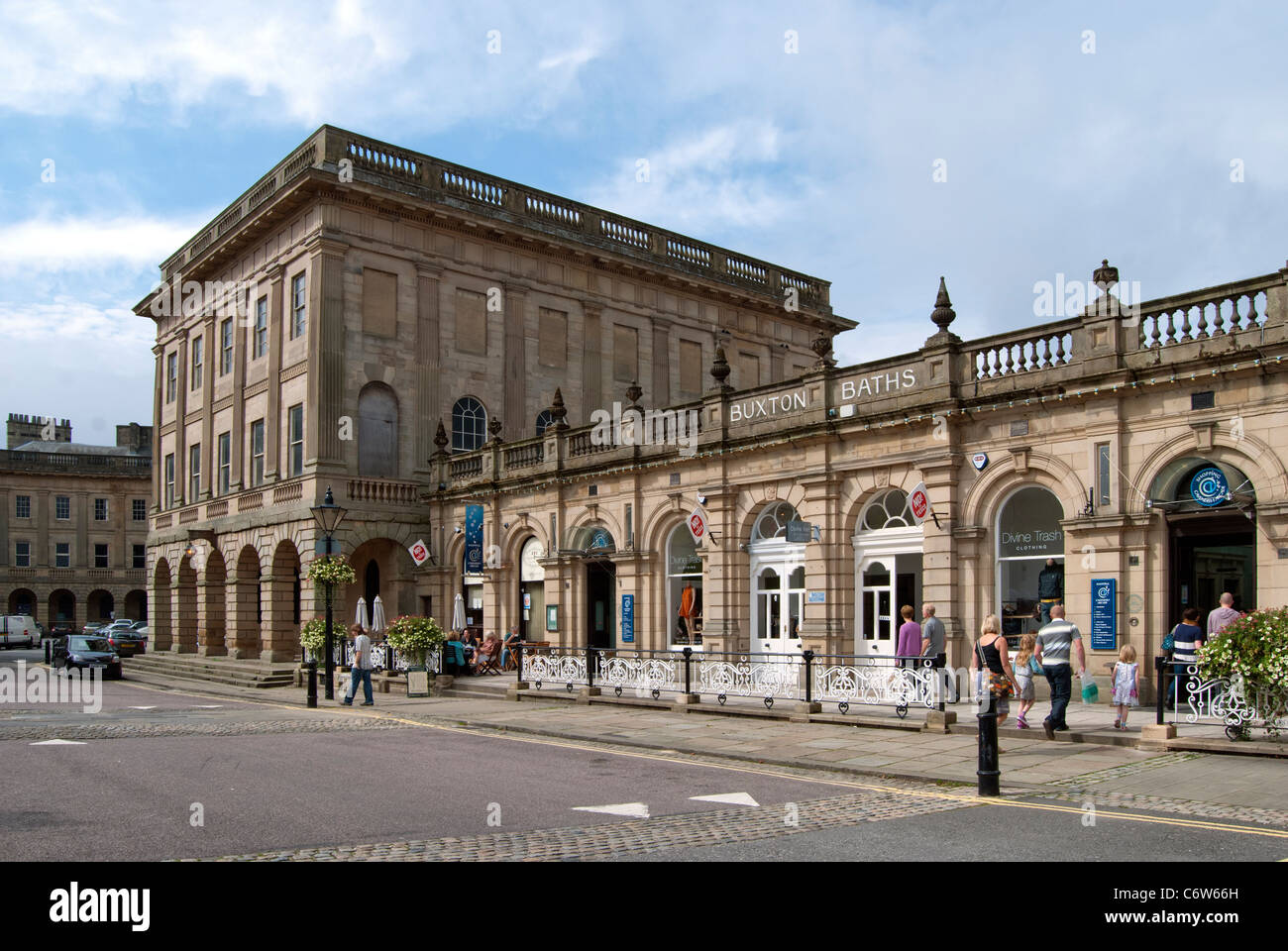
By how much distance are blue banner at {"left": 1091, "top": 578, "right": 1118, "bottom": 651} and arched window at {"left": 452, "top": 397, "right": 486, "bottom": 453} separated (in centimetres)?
2489

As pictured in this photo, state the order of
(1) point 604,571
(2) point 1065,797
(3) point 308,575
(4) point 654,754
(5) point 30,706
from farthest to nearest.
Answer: (3) point 308,575, (1) point 604,571, (5) point 30,706, (4) point 654,754, (2) point 1065,797

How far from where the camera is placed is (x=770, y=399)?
25.4 metres

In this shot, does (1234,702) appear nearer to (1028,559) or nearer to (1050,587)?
(1050,587)

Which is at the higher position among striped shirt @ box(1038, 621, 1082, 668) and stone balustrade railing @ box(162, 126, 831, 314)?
stone balustrade railing @ box(162, 126, 831, 314)

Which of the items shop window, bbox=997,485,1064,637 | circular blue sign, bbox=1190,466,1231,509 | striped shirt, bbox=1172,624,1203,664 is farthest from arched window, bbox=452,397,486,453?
striped shirt, bbox=1172,624,1203,664

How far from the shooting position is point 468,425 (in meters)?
39.9

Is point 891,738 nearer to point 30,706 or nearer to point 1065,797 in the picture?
point 1065,797

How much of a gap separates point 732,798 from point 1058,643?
672cm

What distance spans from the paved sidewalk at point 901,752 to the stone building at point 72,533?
6668 centimetres

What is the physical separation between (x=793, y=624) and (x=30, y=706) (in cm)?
1699

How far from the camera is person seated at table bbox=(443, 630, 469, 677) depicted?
28578 mm

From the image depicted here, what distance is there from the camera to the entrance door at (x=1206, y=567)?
58.7ft

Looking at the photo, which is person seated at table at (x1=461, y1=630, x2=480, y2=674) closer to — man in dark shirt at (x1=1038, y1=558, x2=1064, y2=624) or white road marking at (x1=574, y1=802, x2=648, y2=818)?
man in dark shirt at (x1=1038, y1=558, x2=1064, y2=624)
